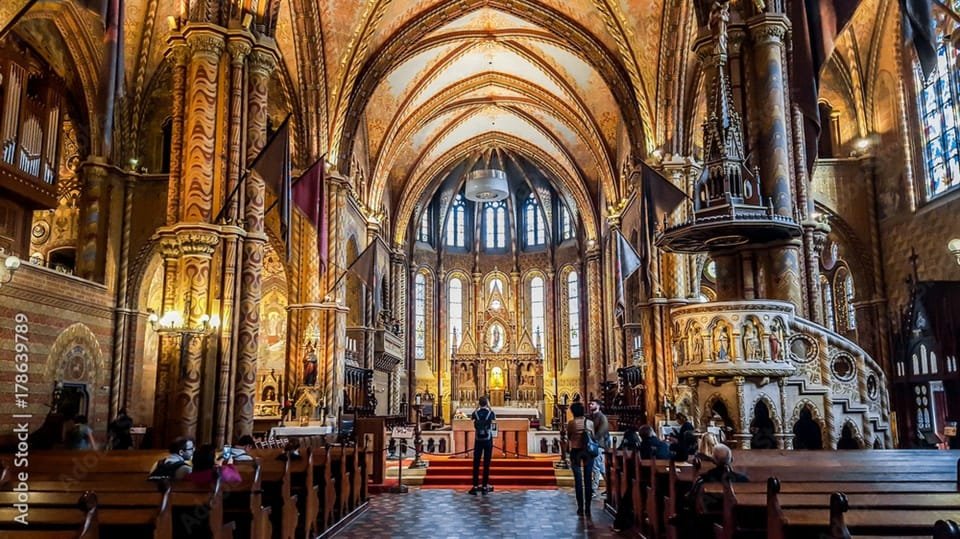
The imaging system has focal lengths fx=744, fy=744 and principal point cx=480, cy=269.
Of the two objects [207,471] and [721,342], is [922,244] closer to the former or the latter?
[721,342]

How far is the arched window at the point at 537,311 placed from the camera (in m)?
37.3

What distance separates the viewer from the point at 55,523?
491 cm

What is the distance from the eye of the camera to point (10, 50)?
1547 centimetres

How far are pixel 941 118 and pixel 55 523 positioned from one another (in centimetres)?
1887

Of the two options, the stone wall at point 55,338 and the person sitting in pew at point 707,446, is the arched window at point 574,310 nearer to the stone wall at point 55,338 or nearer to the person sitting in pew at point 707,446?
the stone wall at point 55,338

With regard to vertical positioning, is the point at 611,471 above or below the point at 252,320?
below

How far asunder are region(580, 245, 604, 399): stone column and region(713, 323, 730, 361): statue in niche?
2139 cm

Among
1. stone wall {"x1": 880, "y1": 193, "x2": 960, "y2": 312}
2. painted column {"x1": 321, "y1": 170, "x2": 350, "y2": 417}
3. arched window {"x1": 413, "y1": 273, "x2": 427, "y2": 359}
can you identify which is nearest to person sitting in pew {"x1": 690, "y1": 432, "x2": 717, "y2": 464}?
stone wall {"x1": 880, "y1": 193, "x2": 960, "y2": 312}

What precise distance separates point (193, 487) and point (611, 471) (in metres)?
6.45

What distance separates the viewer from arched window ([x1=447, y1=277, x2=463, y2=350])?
1507 inches

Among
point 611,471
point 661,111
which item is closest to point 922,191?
point 661,111

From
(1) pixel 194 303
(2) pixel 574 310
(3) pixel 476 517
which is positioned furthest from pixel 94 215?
(2) pixel 574 310

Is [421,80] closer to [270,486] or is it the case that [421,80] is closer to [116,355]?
[116,355]

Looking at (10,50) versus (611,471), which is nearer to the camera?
(611,471)
